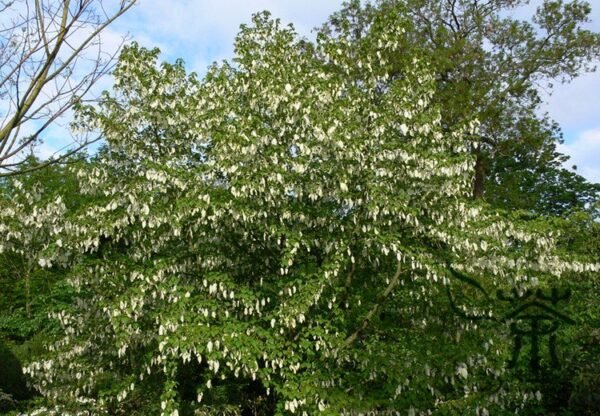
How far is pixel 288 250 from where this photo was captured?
8.22 meters

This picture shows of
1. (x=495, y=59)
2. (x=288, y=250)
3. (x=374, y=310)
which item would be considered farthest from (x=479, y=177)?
(x=288, y=250)

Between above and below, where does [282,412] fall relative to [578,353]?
below

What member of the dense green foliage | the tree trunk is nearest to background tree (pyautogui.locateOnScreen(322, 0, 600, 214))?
the tree trunk

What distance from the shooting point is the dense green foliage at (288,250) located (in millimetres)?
8117

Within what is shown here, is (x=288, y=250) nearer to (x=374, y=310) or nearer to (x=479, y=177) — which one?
A: (x=374, y=310)

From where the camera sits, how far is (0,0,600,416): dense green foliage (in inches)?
320

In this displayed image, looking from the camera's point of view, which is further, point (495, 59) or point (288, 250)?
point (495, 59)

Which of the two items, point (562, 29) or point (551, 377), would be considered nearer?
point (551, 377)

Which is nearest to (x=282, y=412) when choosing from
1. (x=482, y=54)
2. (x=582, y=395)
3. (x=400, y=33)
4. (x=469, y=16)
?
(x=582, y=395)

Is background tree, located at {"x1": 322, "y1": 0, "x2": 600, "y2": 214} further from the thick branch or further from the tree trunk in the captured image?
the thick branch

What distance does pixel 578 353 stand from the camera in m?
10.4

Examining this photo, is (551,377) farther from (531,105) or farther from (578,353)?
(531,105)

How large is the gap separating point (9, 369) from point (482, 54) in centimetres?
1973

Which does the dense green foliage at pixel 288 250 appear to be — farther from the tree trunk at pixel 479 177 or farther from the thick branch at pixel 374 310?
the tree trunk at pixel 479 177
